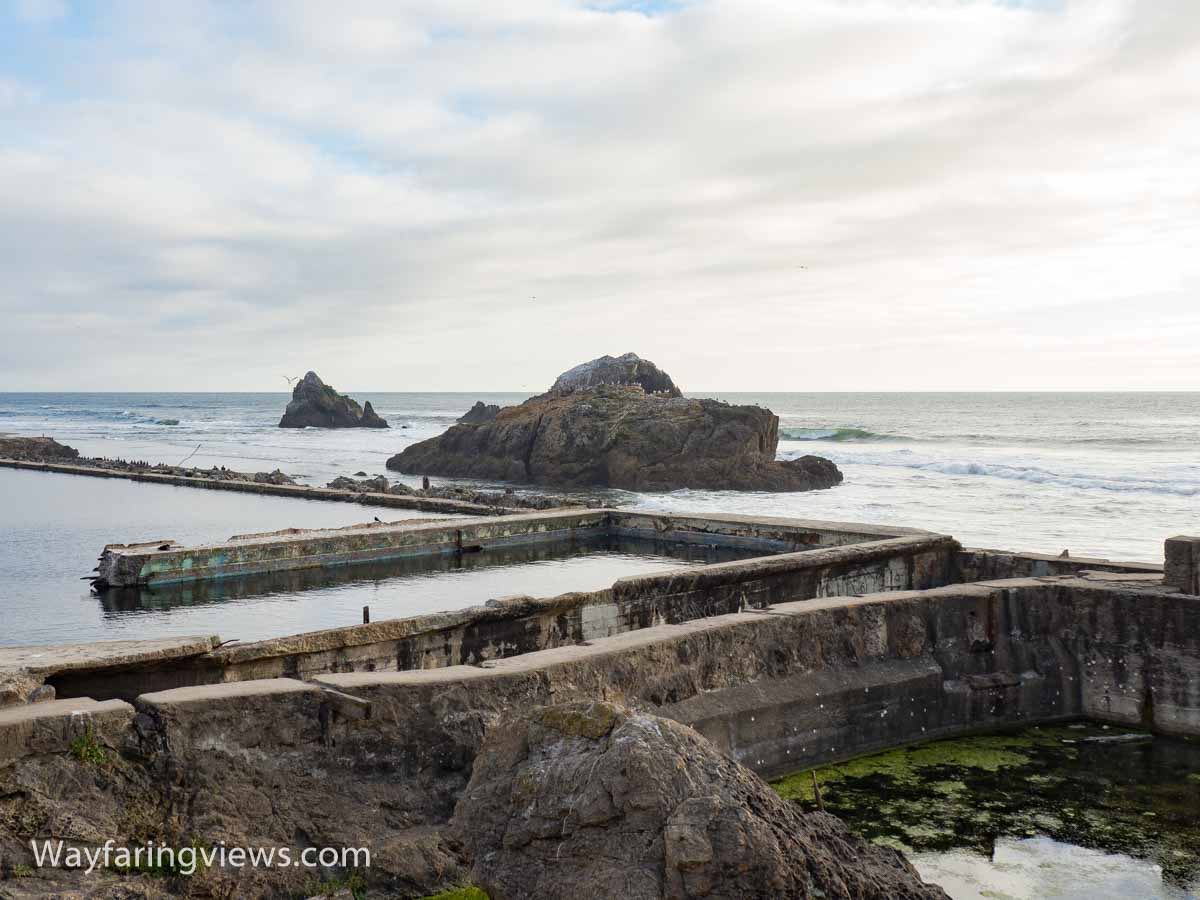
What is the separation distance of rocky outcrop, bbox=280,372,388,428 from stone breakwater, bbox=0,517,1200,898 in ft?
224

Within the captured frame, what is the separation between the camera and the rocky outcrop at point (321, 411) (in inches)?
2918

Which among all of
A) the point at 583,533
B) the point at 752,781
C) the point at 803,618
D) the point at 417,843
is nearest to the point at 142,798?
the point at 417,843

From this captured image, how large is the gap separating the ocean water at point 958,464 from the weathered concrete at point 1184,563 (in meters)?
13.0

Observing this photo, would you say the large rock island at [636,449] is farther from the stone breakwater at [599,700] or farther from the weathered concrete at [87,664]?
the weathered concrete at [87,664]

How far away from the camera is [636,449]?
3316 cm

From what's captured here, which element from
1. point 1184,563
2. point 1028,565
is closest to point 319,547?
point 1028,565

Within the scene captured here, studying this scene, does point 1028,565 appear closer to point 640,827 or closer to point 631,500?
point 640,827

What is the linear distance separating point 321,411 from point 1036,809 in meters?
72.0

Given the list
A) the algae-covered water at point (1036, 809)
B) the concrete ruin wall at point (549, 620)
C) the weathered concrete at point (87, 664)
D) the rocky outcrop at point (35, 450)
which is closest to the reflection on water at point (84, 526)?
the concrete ruin wall at point (549, 620)

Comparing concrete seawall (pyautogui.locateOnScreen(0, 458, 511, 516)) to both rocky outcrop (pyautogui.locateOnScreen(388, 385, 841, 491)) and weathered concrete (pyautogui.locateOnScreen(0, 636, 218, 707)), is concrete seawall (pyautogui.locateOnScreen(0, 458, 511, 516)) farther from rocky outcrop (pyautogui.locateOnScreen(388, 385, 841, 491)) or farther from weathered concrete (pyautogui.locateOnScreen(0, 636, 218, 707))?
rocky outcrop (pyautogui.locateOnScreen(388, 385, 841, 491))

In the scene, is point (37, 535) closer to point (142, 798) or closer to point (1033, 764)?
point (142, 798)

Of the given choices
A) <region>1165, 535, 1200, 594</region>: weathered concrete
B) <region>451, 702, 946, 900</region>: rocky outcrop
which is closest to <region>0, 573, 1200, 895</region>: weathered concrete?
<region>1165, 535, 1200, 594</region>: weathered concrete

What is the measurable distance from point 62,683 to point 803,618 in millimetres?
4189

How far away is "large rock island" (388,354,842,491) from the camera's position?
3234cm
